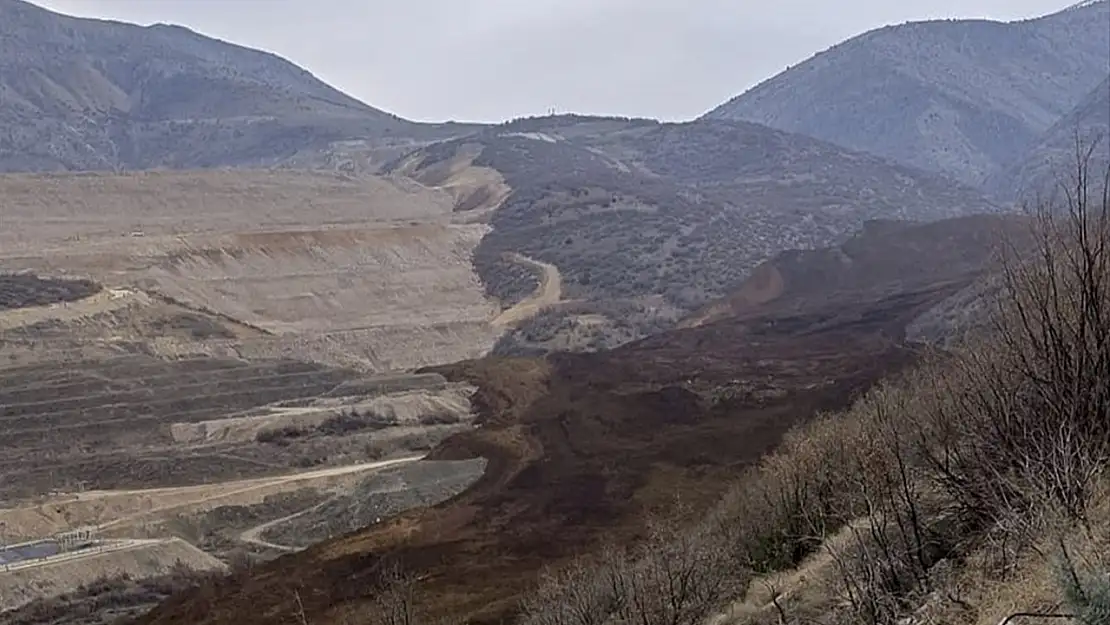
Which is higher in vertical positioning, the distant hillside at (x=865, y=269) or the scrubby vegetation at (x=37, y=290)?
the scrubby vegetation at (x=37, y=290)

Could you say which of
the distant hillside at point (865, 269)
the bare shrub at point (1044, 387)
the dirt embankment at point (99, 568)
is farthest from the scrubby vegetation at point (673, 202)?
the bare shrub at point (1044, 387)

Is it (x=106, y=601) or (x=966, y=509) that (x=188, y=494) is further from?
(x=966, y=509)

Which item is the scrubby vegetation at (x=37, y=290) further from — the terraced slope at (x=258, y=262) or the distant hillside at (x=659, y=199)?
the distant hillside at (x=659, y=199)

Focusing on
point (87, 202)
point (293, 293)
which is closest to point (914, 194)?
point (293, 293)

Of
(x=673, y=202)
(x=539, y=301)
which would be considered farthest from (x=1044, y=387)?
(x=673, y=202)

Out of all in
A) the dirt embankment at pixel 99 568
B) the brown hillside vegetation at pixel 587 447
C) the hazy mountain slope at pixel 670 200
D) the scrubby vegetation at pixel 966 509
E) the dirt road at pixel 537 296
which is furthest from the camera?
the hazy mountain slope at pixel 670 200

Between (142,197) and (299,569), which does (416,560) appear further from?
(142,197)
